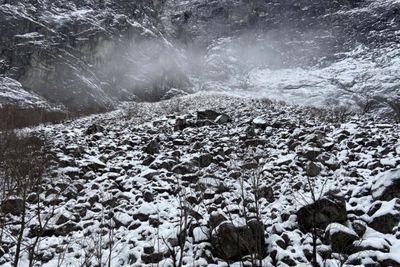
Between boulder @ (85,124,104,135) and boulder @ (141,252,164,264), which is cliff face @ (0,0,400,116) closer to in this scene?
boulder @ (85,124,104,135)

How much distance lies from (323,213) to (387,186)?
5.66 feet

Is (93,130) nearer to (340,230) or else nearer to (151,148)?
(151,148)

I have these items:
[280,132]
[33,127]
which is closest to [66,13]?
[33,127]

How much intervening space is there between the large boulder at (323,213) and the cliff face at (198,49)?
21052 millimetres

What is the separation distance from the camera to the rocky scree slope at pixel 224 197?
7.11m

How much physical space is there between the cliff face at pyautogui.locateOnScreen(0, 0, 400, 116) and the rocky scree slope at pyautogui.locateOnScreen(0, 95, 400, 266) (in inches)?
603

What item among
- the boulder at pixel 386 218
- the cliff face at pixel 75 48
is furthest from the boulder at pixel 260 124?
the cliff face at pixel 75 48

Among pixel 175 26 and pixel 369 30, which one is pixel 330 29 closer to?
pixel 369 30

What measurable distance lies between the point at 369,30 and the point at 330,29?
20.6ft

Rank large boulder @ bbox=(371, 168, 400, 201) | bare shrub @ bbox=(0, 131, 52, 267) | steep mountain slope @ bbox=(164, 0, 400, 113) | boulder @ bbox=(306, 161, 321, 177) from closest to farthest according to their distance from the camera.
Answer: bare shrub @ bbox=(0, 131, 52, 267) → large boulder @ bbox=(371, 168, 400, 201) → boulder @ bbox=(306, 161, 321, 177) → steep mountain slope @ bbox=(164, 0, 400, 113)

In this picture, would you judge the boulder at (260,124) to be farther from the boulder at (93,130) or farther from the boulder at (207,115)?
the boulder at (93,130)

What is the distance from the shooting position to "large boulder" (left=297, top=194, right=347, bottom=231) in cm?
764

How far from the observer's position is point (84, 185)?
1028 cm

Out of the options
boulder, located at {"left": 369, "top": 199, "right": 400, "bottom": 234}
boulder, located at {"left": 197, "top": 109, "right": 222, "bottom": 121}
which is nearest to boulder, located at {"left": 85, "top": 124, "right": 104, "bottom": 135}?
boulder, located at {"left": 197, "top": 109, "right": 222, "bottom": 121}
